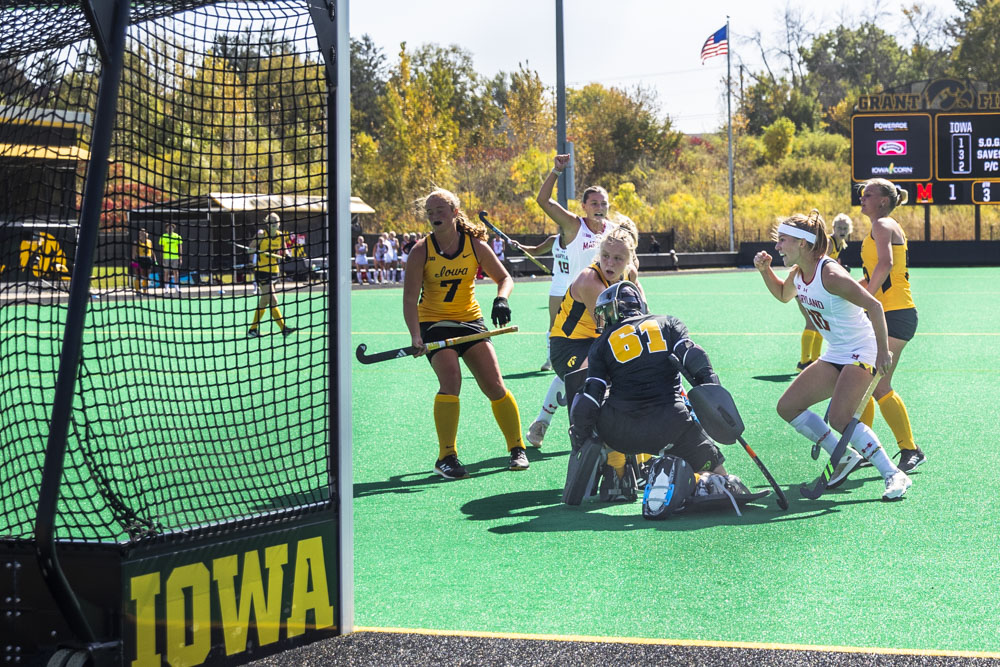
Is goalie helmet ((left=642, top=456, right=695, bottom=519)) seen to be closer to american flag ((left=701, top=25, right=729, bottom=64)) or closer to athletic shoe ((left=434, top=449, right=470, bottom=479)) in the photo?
athletic shoe ((left=434, top=449, right=470, bottom=479))

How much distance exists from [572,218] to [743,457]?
109 inches

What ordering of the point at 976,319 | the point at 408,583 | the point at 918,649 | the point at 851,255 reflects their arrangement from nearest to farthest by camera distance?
the point at 918,649, the point at 408,583, the point at 976,319, the point at 851,255

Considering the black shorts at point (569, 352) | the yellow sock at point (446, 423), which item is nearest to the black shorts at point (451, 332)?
the yellow sock at point (446, 423)

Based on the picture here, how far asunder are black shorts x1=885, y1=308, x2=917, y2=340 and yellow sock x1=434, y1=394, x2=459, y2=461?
3028 millimetres

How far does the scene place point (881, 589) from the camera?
4.76m

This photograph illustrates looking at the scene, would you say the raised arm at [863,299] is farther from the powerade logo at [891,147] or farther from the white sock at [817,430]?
the powerade logo at [891,147]

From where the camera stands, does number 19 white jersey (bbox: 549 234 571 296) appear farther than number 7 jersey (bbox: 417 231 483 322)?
Yes

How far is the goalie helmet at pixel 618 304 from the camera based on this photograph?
20.6 ft

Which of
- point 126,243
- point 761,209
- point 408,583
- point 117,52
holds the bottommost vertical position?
point 408,583

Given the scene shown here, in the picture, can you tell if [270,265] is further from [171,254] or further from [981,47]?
[981,47]

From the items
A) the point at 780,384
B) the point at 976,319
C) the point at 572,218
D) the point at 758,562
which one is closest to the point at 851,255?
the point at 976,319

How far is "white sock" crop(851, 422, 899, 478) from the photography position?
21.1 feet

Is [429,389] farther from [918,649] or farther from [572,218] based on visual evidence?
[918,649]

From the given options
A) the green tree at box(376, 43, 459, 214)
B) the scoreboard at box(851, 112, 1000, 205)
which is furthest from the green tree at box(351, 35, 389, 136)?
the scoreboard at box(851, 112, 1000, 205)
